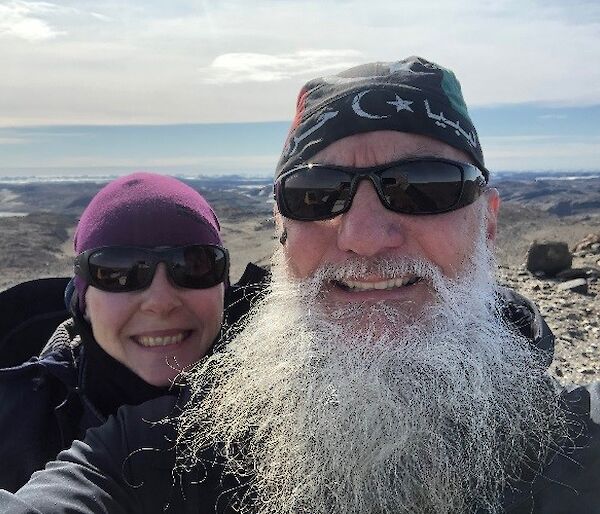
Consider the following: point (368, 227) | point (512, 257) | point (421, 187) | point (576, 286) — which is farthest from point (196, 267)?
point (512, 257)

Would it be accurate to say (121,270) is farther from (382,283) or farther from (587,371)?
(587,371)

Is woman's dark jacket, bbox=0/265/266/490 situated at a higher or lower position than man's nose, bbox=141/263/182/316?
lower

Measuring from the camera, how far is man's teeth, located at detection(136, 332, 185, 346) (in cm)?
236

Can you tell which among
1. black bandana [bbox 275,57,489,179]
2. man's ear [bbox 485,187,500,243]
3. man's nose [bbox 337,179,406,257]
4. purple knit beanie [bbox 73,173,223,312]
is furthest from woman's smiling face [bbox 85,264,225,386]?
man's ear [bbox 485,187,500,243]

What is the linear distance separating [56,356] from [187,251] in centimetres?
67

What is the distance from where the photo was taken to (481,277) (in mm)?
1924

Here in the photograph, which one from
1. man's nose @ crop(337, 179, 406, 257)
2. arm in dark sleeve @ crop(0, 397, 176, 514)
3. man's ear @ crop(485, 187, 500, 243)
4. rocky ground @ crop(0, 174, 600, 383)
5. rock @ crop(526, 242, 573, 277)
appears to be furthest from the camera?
rock @ crop(526, 242, 573, 277)

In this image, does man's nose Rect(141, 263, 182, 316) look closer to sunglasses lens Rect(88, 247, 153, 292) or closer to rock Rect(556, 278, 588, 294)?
sunglasses lens Rect(88, 247, 153, 292)

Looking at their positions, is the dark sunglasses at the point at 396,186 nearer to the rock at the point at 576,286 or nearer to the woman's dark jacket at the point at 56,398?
the woman's dark jacket at the point at 56,398

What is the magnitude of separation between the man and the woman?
444 millimetres

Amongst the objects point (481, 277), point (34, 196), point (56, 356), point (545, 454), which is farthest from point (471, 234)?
point (34, 196)

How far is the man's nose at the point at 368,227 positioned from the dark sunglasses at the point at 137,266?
82 centimetres

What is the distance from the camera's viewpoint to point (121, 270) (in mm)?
2309

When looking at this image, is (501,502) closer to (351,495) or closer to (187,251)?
(351,495)
